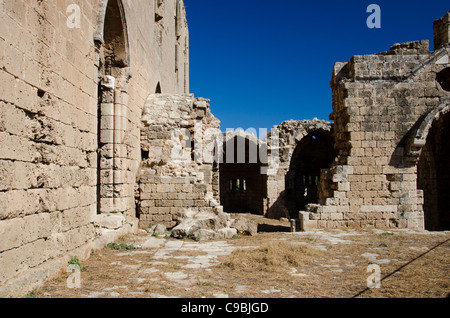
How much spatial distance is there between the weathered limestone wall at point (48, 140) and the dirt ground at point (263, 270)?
17.2 inches

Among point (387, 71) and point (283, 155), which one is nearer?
point (387, 71)

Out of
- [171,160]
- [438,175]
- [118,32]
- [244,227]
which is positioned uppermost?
[118,32]

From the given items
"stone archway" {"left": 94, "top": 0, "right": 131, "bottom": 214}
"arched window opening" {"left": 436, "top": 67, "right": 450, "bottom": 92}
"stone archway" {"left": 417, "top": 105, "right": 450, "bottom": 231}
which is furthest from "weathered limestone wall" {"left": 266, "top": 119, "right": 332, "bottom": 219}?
"stone archway" {"left": 94, "top": 0, "right": 131, "bottom": 214}

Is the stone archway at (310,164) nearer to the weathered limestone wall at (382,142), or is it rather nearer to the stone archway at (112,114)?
the weathered limestone wall at (382,142)

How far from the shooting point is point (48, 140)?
4.34m

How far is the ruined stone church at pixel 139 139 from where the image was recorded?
3830mm

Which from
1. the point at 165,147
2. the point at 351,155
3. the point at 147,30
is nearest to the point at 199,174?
the point at 165,147

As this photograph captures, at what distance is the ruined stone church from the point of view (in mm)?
3830

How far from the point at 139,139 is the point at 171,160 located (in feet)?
3.65

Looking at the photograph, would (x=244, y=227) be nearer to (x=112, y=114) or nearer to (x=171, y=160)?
(x=171, y=160)

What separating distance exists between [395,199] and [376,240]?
2202 millimetres

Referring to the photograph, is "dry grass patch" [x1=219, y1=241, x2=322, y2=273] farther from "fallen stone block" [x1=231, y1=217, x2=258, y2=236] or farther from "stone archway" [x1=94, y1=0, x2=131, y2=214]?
"stone archway" [x1=94, y1=0, x2=131, y2=214]

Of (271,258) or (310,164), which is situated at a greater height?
(310,164)

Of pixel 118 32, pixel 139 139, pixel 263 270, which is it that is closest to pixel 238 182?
pixel 139 139
